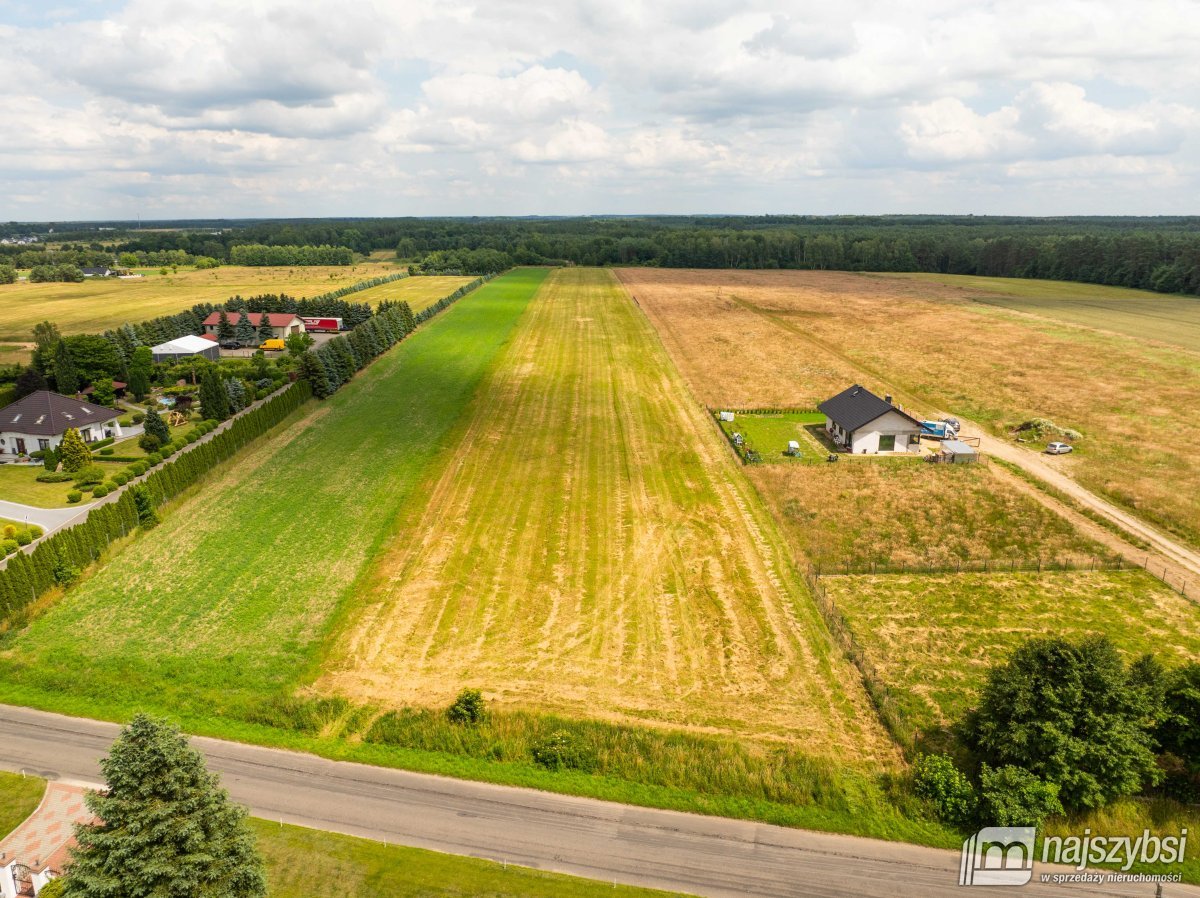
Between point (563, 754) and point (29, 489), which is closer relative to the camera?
point (563, 754)

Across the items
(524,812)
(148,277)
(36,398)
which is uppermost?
(148,277)

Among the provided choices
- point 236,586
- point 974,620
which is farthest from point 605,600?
point 236,586

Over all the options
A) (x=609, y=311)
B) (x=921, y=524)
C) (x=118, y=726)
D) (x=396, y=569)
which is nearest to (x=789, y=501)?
(x=921, y=524)

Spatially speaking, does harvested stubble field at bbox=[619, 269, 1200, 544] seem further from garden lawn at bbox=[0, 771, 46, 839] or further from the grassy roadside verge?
garden lawn at bbox=[0, 771, 46, 839]

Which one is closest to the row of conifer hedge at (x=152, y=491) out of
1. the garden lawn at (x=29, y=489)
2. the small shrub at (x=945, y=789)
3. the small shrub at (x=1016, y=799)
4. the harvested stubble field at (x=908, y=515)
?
the garden lawn at (x=29, y=489)

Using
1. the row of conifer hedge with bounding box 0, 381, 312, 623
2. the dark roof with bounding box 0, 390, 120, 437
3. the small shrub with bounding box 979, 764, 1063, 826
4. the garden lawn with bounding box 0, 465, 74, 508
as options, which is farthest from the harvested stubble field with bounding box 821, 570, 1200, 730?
the dark roof with bounding box 0, 390, 120, 437

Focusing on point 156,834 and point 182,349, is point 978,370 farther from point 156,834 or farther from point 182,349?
point 182,349

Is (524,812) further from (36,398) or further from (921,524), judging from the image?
(36,398)
